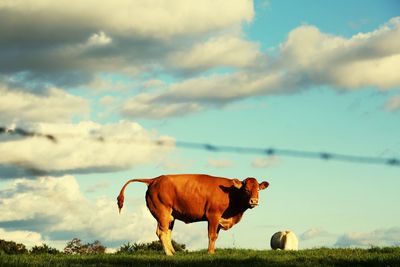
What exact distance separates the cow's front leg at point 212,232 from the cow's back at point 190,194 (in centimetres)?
42

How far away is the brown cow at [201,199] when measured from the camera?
24.1 metres

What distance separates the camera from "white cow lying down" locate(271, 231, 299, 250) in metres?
28.6

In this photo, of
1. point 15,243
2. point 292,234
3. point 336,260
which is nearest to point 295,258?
point 336,260

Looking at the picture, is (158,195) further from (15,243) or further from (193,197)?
(15,243)

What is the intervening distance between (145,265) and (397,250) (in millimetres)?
8598

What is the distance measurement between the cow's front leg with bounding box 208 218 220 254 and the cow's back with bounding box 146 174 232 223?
420 millimetres

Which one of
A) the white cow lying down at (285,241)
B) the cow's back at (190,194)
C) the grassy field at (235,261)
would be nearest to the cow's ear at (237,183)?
the cow's back at (190,194)

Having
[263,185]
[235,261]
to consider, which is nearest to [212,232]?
[263,185]

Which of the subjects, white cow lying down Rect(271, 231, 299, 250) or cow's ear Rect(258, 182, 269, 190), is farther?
white cow lying down Rect(271, 231, 299, 250)

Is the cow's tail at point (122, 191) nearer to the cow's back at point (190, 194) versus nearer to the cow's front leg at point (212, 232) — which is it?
the cow's back at point (190, 194)

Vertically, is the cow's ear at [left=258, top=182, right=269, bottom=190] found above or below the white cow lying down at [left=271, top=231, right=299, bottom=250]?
above

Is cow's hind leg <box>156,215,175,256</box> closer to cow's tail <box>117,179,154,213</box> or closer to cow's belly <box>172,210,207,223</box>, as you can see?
cow's belly <box>172,210,207,223</box>

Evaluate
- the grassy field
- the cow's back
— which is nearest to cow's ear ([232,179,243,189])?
the cow's back

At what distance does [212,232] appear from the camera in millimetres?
24219
